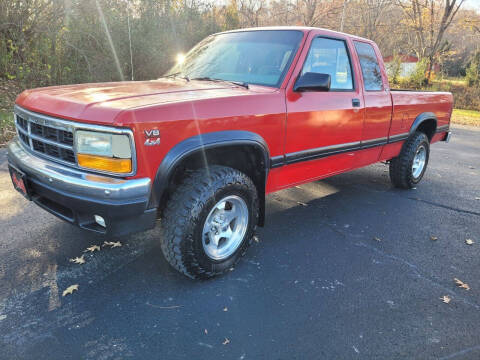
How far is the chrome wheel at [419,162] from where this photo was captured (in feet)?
17.7

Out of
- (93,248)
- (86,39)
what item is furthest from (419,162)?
(86,39)

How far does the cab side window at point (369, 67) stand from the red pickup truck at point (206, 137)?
0.02 m

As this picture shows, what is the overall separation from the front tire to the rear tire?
9.95 ft

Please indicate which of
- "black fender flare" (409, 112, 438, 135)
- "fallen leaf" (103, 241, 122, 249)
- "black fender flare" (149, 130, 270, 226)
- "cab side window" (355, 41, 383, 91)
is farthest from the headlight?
"black fender flare" (409, 112, 438, 135)

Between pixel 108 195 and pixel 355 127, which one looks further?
pixel 355 127

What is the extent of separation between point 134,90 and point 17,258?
5.57 feet

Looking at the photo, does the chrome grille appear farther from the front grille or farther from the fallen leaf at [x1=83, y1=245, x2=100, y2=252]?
the fallen leaf at [x1=83, y1=245, x2=100, y2=252]

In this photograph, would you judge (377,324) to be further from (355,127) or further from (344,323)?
(355,127)

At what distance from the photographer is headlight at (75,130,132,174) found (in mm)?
2148

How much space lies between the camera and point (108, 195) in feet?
7.00

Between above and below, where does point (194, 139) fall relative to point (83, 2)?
below

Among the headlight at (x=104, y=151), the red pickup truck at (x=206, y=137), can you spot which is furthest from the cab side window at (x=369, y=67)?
the headlight at (x=104, y=151)

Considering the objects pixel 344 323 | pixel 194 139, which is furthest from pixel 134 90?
pixel 344 323

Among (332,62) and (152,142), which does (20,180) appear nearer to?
(152,142)
